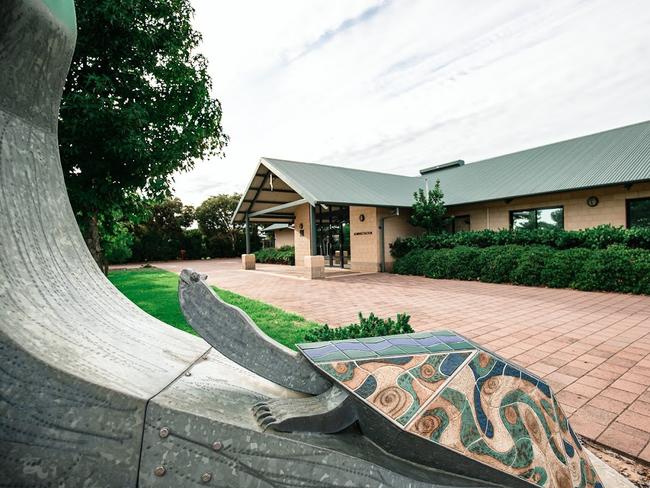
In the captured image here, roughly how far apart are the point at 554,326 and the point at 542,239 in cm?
631

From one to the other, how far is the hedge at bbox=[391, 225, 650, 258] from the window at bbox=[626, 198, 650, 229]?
2016mm

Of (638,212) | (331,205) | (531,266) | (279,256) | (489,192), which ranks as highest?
(489,192)

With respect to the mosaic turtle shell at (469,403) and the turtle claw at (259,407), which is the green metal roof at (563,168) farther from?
the turtle claw at (259,407)

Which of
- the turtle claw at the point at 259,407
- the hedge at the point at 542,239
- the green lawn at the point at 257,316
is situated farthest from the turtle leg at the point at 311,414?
the hedge at the point at 542,239

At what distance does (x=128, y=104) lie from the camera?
651cm

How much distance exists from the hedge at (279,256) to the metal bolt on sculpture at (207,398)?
21064 millimetres

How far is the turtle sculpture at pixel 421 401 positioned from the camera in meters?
1.37

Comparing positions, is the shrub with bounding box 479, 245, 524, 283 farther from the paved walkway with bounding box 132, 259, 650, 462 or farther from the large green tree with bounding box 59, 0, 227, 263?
the large green tree with bounding box 59, 0, 227, 263

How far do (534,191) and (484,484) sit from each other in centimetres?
1352

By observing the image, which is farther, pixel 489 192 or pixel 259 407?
pixel 489 192

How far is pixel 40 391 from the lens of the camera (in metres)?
1.25

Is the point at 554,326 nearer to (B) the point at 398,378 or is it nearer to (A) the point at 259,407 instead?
(B) the point at 398,378

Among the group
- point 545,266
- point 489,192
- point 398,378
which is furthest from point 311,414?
point 489,192

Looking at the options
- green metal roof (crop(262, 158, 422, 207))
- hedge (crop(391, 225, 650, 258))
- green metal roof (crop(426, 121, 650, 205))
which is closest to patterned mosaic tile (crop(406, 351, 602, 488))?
hedge (crop(391, 225, 650, 258))
